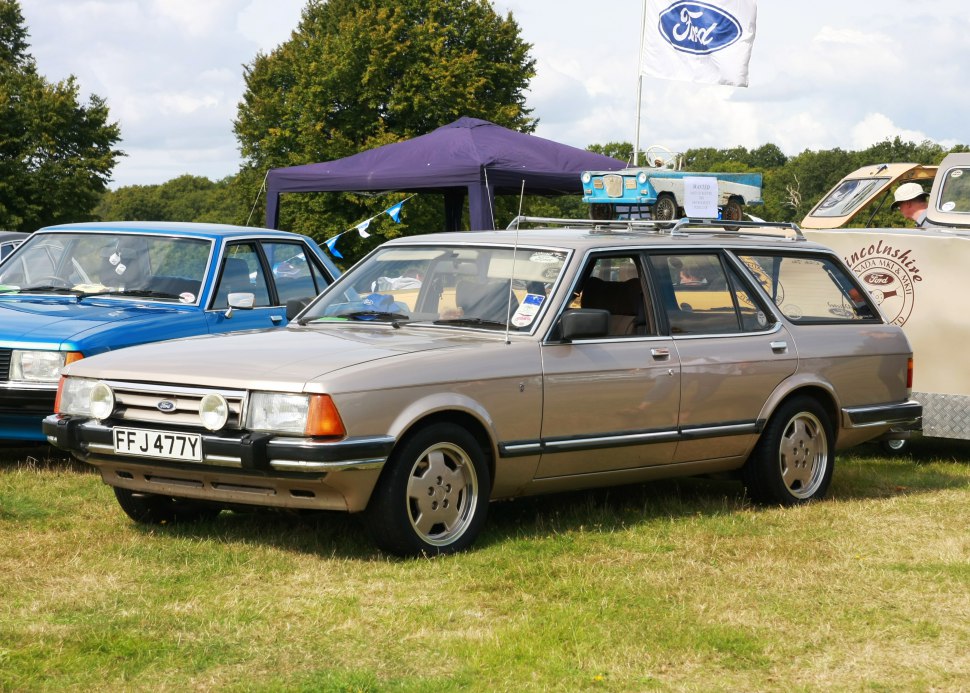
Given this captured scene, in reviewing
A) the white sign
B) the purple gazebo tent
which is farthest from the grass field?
the purple gazebo tent

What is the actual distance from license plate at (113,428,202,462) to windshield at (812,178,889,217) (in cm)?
979

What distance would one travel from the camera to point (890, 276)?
9781mm

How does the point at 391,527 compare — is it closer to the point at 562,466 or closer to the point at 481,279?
the point at 562,466

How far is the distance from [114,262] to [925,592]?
19.2ft

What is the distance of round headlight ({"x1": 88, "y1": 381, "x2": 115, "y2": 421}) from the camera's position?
19.9ft

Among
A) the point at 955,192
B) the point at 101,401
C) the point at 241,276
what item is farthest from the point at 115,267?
the point at 955,192

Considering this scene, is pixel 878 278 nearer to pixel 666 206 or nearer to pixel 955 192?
pixel 955 192

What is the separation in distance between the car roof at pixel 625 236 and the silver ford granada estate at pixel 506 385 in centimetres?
2

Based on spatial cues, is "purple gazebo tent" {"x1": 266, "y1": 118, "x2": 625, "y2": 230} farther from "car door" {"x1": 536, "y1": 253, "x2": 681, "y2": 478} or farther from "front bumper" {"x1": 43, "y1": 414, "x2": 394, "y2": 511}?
"front bumper" {"x1": 43, "y1": 414, "x2": 394, "y2": 511}

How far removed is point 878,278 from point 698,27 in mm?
13694

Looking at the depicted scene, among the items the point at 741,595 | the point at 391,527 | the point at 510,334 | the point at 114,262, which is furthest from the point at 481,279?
the point at 114,262

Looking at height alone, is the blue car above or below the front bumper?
above

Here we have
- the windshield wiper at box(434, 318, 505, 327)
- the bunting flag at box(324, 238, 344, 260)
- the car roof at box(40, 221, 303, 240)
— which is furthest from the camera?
the bunting flag at box(324, 238, 344, 260)

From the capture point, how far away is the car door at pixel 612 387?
6461 mm
